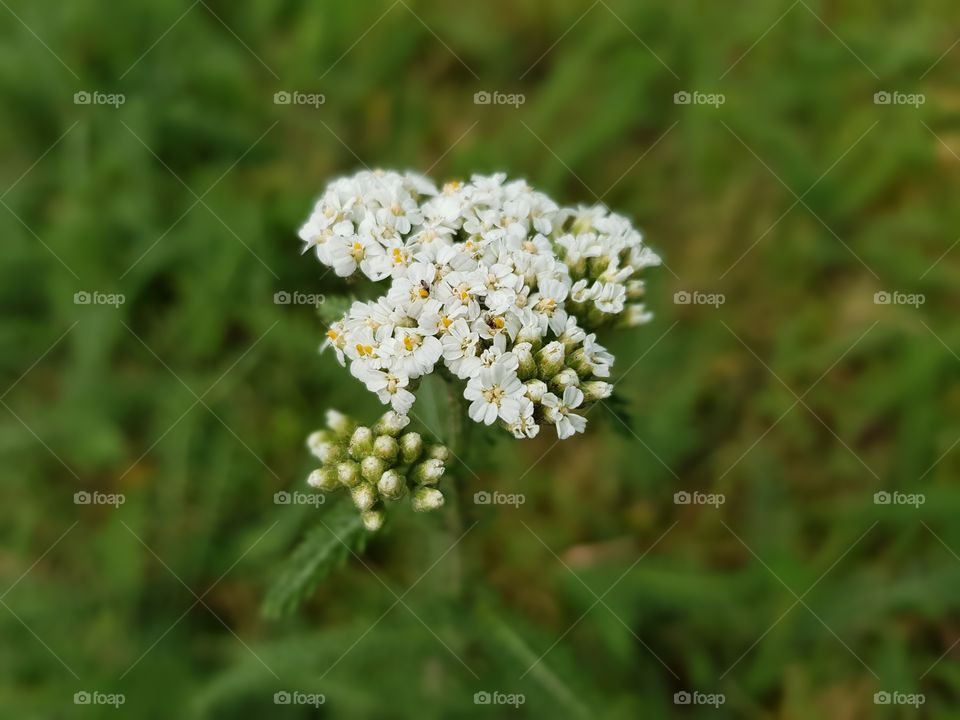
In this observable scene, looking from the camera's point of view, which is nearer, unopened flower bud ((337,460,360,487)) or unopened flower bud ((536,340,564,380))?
unopened flower bud ((536,340,564,380))

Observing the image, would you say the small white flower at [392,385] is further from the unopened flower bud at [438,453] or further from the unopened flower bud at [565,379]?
the unopened flower bud at [565,379]

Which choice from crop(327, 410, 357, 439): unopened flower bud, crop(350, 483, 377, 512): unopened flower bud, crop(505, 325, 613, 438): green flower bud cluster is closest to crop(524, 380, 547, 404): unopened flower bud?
crop(505, 325, 613, 438): green flower bud cluster

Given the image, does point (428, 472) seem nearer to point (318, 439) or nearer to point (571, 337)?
point (318, 439)

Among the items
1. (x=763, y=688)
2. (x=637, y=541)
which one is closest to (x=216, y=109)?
(x=637, y=541)

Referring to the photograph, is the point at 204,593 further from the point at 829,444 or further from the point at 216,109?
the point at 829,444

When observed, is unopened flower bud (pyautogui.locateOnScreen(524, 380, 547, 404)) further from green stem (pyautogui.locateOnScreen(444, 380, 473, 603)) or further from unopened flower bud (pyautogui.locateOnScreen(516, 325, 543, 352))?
green stem (pyautogui.locateOnScreen(444, 380, 473, 603))

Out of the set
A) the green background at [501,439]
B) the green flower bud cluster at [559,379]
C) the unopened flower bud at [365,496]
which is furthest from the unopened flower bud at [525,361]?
the green background at [501,439]
